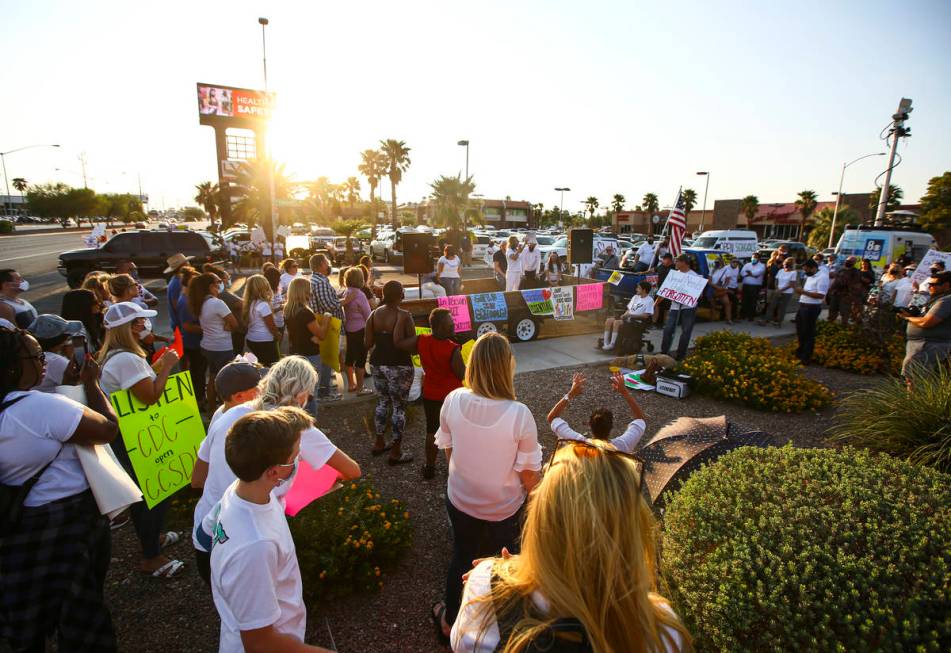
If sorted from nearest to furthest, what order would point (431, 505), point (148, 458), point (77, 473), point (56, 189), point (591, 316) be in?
point (77, 473)
point (148, 458)
point (431, 505)
point (591, 316)
point (56, 189)

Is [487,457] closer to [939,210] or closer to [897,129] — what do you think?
[897,129]

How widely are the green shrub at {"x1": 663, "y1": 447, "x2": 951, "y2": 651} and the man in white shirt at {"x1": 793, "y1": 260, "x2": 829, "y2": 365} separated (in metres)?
6.53

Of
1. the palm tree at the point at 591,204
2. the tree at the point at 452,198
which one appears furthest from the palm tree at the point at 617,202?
the tree at the point at 452,198

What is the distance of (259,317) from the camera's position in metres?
5.67

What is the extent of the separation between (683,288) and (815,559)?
656cm

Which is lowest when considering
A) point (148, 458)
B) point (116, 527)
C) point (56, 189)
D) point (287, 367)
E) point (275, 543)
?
point (116, 527)

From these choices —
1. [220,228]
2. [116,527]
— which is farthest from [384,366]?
[220,228]

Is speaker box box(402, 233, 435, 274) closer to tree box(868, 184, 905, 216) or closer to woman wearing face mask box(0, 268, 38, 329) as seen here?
woman wearing face mask box(0, 268, 38, 329)

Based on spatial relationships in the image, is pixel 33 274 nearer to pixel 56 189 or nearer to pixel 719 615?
pixel 719 615

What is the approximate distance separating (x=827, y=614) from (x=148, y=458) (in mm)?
4022

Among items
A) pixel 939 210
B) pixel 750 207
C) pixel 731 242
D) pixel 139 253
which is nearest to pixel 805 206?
pixel 750 207

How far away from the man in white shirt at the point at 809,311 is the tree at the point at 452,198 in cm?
2808

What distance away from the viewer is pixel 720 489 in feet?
8.55

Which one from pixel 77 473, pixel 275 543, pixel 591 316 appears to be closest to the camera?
pixel 275 543
